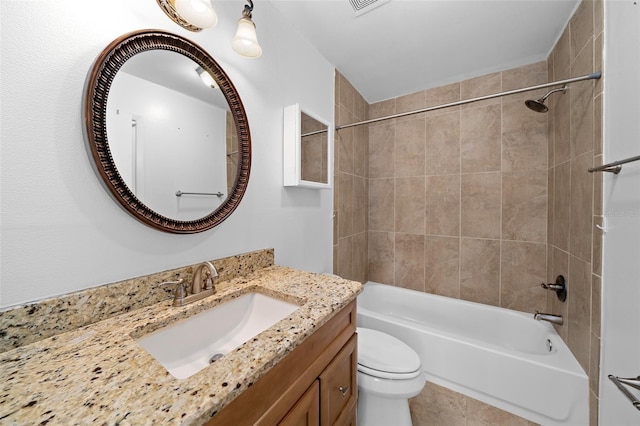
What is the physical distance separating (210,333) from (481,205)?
216 cm

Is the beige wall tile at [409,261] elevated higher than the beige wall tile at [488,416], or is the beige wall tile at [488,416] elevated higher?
the beige wall tile at [409,261]

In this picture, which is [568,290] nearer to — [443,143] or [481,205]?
[481,205]

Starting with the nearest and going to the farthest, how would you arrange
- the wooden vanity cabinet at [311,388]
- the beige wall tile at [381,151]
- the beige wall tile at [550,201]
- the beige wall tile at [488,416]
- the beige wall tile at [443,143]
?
the wooden vanity cabinet at [311,388] < the beige wall tile at [488,416] < the beige wall tile at [550,201] < the beige wall tile at [443,143] < the beige wall tile at [381,151]

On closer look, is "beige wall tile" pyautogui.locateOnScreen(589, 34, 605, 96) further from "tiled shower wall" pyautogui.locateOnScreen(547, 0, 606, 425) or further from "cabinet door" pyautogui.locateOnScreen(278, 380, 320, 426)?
"cabinet door" pyautogui.locateOnScreen(278, 380, 320, 426)

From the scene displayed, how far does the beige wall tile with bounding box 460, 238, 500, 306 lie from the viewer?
1.89 m

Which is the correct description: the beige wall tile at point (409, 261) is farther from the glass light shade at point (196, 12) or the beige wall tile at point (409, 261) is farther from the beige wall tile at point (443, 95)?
the glass light shade at point (196, 12)

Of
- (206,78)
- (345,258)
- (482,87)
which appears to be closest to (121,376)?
(206,78)

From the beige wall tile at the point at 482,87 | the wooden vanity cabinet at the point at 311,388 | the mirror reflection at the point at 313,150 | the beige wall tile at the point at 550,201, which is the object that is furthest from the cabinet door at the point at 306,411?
the beige wall tile at the point at 482,87

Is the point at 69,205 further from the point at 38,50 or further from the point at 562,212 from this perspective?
the point at 562,212

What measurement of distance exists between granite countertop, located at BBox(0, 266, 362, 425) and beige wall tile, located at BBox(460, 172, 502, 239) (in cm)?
182

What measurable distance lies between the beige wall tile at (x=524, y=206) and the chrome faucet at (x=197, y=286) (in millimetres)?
2172

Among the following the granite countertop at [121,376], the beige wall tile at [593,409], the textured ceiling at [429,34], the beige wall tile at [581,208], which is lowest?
the beige wall tile at [593,409]

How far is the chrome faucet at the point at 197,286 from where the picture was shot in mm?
772

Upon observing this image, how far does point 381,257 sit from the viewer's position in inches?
94.5
